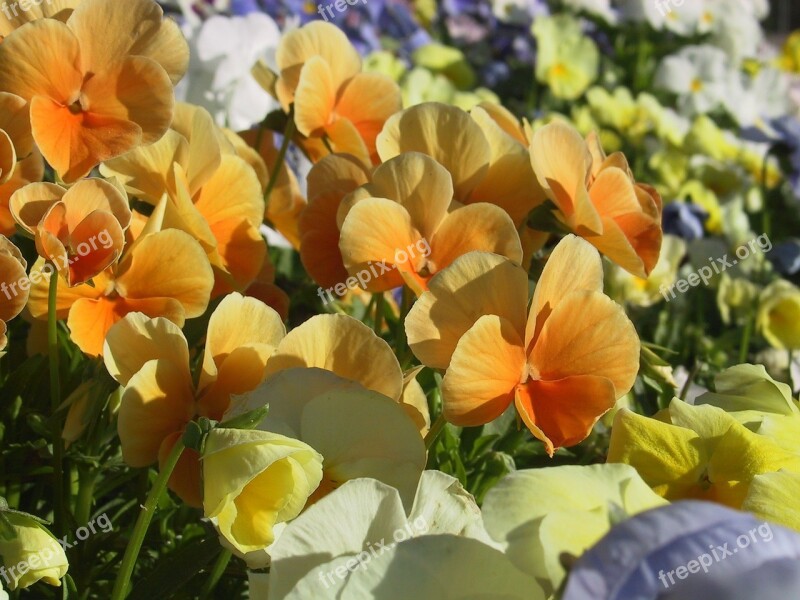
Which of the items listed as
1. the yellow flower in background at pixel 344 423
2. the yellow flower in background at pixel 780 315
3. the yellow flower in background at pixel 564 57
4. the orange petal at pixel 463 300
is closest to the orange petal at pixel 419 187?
the orange petal at pixel 463 300

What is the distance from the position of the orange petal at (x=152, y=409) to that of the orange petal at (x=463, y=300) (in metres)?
0.15

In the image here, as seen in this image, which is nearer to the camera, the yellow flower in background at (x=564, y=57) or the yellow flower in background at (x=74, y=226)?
the yellow flower in background at (x=74, y=226)

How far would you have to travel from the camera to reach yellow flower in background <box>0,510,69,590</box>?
60 centimetres

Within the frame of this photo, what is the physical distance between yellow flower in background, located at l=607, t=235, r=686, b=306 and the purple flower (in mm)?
1031

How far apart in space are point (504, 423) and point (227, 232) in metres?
0.31

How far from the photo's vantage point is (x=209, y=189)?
871 mm

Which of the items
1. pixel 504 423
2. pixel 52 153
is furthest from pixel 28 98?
pixel 504 423

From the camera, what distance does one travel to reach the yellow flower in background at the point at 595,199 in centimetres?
83

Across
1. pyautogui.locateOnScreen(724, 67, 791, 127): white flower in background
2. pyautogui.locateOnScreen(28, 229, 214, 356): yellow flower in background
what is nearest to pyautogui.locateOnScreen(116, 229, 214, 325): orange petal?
pyautogui.locateOnScreen(28, 229, 214, 356): yellow flower in background

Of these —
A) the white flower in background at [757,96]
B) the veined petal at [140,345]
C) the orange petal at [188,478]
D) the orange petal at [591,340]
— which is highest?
the orange petal at [591,340]

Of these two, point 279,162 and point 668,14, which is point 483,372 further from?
point 668,14

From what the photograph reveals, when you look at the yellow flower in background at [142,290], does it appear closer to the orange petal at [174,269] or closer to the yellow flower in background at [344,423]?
the orange petal at [174,269]

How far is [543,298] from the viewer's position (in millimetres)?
685

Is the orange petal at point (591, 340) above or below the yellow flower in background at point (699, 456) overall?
above
